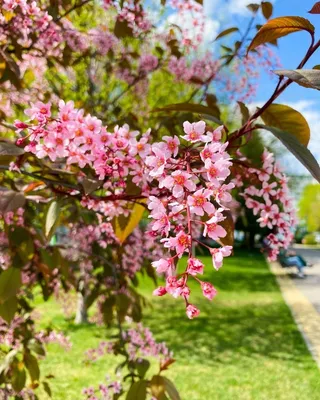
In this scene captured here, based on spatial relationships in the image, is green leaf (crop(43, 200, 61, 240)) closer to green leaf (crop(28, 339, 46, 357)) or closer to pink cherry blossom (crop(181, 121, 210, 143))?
pink cherry blossom (crop(181, 121, 210, 143))

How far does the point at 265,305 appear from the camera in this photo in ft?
31.5

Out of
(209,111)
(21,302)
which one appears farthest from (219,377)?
(209,111)

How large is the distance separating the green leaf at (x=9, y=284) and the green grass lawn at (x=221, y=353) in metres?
1.54

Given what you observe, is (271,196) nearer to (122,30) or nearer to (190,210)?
(190,210)

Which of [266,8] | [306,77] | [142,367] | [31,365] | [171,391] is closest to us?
[306,77]

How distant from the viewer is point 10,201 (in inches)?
48.3

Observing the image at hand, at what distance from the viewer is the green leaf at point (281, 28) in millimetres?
863

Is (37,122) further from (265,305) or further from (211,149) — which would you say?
(265,305)

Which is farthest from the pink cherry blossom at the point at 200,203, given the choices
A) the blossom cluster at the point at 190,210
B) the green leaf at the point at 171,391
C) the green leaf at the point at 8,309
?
the green leaf at the point at 8,309

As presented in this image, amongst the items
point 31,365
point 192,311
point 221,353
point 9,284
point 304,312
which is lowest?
point 304,312

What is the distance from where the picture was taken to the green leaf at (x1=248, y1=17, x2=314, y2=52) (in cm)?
86

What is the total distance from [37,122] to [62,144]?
74 millimetres

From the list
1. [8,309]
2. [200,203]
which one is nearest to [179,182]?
[200,203]

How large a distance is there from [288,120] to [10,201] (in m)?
0.67
